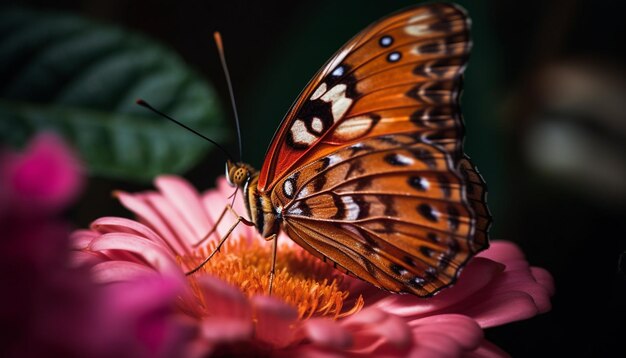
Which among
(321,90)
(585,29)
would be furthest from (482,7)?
(321,90)

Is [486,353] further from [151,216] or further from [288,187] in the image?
[151,216]

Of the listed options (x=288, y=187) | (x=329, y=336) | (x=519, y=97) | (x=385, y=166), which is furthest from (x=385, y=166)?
(x=519, y=97)

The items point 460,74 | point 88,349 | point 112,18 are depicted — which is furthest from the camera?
point 112,18

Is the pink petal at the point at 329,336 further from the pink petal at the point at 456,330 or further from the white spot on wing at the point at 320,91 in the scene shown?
the white spot on wing at the point at 320,91

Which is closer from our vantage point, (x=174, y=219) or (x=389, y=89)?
(x=389, y=89)

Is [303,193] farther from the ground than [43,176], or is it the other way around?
[43,176]

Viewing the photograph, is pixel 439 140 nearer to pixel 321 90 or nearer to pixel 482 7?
pixel 321 90

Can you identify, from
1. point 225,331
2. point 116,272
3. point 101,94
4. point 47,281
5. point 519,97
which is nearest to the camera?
point 47,281
